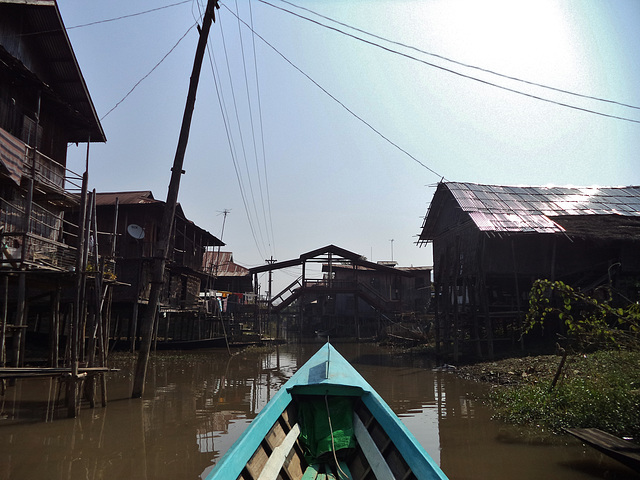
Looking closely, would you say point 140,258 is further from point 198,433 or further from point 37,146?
point 198,433

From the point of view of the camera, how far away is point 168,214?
10.3 meters

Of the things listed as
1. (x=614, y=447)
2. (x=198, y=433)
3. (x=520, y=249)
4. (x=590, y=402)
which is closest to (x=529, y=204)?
(x=520, y=249)

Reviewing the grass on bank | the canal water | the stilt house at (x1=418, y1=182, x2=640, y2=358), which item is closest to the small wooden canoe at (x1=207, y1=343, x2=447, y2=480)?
the canal water

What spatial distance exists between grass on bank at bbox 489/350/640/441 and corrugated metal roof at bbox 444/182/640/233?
870 cm

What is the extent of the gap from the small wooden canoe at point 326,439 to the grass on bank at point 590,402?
3.93m

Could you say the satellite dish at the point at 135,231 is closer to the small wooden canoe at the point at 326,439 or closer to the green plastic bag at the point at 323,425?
the small wooden canoe at the point at 326,439

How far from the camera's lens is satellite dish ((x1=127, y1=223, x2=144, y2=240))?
68.3 feet

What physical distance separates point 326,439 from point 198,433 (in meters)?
3.84

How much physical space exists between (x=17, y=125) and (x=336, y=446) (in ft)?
40.9

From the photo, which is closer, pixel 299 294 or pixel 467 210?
pixel 467 210

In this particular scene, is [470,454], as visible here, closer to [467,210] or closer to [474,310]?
[474,310]

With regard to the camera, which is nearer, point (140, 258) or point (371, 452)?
point (371, 452)

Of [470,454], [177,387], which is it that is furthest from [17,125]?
[470,454]

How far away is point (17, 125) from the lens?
12258 mm
